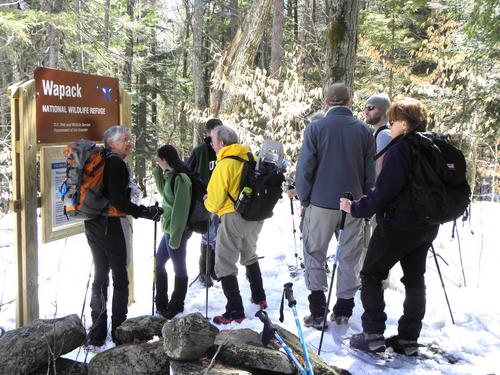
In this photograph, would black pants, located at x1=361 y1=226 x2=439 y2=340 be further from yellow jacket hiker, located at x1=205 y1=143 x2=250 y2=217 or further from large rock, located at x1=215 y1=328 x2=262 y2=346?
yellow jacket hiker, located at x1=205 y1=143 x2=250 y2=217

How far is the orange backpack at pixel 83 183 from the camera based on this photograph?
3.83 meters

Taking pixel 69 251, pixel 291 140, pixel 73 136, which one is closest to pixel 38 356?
pixel 73 136

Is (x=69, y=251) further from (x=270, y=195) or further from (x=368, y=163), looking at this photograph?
Result: (x=368, y=163)

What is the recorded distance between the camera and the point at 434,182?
3.34 meters

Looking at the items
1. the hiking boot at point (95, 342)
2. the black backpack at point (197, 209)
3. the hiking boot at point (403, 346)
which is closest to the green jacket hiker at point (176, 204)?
the black backpack at point (197, 209)

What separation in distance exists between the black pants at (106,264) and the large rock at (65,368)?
613 mm

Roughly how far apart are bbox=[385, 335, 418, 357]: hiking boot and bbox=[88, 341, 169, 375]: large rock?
1.92 metres

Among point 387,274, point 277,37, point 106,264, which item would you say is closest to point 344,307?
point 387,274

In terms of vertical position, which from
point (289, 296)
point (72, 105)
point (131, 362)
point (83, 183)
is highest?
point (72, 105)

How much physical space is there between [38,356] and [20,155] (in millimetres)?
1747

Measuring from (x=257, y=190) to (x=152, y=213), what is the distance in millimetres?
1012

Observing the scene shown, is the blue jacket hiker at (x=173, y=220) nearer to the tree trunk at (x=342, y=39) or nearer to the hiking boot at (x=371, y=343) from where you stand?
the hiking boot at (x=371, y=343)

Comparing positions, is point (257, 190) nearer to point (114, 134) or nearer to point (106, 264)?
point (114, 134)

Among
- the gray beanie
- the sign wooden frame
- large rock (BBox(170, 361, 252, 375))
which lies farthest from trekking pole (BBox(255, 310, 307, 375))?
the gray beanie
